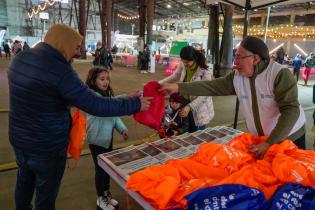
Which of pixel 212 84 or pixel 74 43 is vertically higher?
pixel 74 43

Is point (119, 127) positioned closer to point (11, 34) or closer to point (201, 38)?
point (201, 38)

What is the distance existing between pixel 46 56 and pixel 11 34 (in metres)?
36.7

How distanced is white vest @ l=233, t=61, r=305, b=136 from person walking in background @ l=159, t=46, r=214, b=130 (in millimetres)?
793

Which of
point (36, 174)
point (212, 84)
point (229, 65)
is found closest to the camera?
point (36, 174)

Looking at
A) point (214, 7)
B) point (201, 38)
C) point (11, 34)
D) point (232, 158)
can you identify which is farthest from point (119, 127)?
point (11, 34)

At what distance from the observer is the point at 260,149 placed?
1667 mm

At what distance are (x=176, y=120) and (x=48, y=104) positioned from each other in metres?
1.57

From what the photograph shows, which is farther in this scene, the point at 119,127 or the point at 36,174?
the point at 119,127

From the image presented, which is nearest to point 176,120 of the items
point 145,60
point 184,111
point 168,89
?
point 184,111

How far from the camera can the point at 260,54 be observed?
1.84m

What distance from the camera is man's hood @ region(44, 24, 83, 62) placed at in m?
1.68

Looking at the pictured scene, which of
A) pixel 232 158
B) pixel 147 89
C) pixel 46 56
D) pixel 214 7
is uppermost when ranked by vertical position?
pixel 214 7

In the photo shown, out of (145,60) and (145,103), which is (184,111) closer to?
(145,103)

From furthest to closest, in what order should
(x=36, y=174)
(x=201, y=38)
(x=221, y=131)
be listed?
(x=201, y=38), (x=221, y=131), (x=36, y=174)
